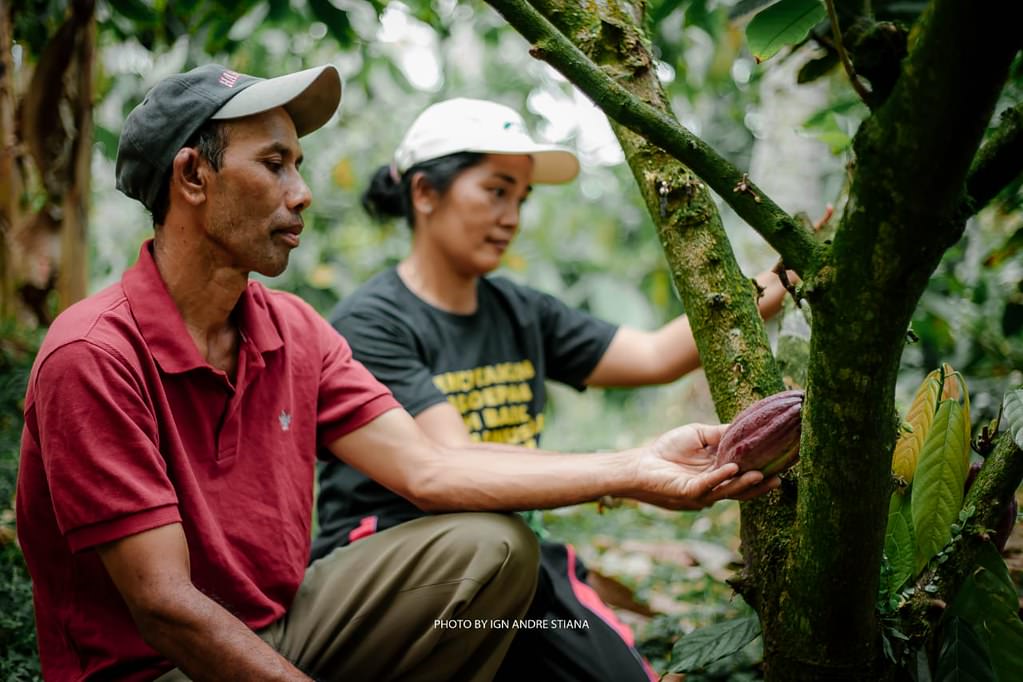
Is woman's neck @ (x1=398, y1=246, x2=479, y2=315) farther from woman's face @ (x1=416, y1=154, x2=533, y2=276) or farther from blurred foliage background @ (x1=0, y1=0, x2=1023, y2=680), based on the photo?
blurred foliage background @ (x1=0, y1=0, x2=1023, y2=680)

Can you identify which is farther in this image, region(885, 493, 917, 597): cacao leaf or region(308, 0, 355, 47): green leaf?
region(308, 0, 355, 47): green leaf

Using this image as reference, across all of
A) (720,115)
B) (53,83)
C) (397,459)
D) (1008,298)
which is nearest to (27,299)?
(53,83)

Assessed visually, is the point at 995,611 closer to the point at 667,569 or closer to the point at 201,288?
the point at 201,288

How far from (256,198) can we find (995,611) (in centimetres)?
127

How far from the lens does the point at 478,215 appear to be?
2.19 metres

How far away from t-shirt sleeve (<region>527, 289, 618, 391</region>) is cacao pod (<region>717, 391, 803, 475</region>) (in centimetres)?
110

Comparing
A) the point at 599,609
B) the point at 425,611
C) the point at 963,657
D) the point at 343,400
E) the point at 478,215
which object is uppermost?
the point at 478,215

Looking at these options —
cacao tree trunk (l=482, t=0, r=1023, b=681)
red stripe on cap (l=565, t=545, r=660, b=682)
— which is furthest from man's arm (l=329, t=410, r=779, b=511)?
red stripe on cap (l=565, t=545, r=660, b=682)

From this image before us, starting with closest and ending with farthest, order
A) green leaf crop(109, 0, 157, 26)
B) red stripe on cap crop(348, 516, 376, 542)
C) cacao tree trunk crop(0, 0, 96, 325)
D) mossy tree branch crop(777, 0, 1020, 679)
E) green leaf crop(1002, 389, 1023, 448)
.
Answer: mossy tree branch crop(777, 0, 1020, 679)
green leaf crop(1002, 389, 1023, 448)
red stripe on cap crop(348, 516, 376, 542)
green leaf crop(109, 0, 157, 26)
cacao tree trunk crop(0, 0, 96, 325)

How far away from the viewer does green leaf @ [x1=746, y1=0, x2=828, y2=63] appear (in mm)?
1203

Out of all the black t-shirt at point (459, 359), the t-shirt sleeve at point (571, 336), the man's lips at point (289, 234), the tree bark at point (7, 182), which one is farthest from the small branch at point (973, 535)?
the tree bark at point (7, 182)

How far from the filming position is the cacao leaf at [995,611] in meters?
1.24

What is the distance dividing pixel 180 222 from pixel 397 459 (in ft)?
1.86

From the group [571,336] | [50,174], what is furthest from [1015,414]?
[50,174]
